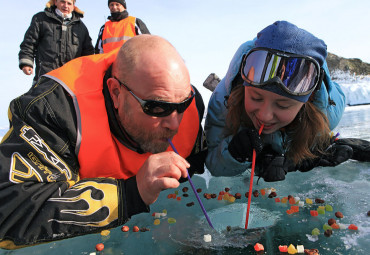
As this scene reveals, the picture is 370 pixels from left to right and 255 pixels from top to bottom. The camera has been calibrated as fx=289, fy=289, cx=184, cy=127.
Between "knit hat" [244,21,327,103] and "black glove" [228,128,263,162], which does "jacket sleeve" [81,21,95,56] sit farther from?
"knit hat" [244,21,327,103]

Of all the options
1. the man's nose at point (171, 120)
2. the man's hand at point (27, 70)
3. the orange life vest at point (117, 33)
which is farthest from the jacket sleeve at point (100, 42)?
the man's nose at point (171, 120)

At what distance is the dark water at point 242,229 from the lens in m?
1.76

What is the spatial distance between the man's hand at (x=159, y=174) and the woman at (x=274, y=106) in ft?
2.58

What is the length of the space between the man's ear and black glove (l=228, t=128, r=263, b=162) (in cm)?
98

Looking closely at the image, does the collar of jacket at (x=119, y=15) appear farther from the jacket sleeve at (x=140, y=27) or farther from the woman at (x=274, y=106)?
the woman at (x=274, y=106)

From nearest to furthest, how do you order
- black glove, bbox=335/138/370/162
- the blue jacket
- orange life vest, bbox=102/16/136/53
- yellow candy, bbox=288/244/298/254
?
yellow candy, bbox=288/244/298/254 < the blue jacket < black glove, bbox=335/138/370/162 < orange life vest, bbox=102/16/136/53

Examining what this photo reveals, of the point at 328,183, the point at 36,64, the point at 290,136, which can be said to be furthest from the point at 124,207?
the point at 36,64

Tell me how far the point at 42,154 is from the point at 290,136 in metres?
1.97

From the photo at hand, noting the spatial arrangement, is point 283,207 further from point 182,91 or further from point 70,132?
point 70,132

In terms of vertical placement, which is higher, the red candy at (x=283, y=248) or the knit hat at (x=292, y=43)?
the knit hat at (x=292, y=43)

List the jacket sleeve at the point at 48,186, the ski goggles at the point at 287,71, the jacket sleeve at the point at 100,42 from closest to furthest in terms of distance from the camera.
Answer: the jacket sleeve at the point at 48,186, the ski goggles at the point at 287,71, the jacket sleeve at the point at 100,42

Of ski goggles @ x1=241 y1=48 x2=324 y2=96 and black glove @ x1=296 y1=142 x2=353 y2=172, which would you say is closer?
ski goggles @ x1=241 y1=48 x2=324 y2=96

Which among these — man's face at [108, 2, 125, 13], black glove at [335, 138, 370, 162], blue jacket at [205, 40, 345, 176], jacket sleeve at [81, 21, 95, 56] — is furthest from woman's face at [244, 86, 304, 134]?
man's face at [108, 2, 125, 13]

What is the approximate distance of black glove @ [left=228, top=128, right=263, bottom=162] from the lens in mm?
2176
